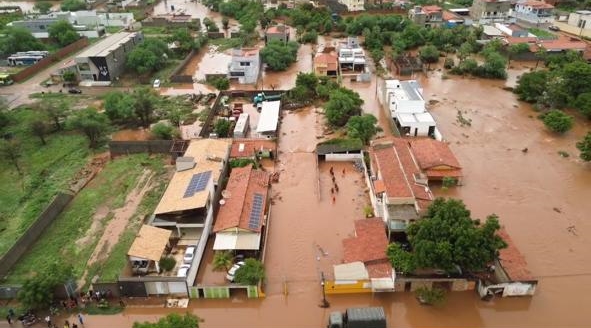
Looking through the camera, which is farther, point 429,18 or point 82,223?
point 429,18

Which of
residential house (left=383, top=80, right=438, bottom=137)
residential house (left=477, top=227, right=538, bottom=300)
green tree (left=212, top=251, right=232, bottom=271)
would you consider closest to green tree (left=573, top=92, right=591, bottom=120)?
residential house (left=383, top=80, right=438, bottom=137)

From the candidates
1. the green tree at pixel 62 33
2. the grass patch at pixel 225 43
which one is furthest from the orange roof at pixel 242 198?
the green tree at pixel 62 33

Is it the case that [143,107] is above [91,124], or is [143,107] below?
above

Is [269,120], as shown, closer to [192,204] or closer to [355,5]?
[192,204]

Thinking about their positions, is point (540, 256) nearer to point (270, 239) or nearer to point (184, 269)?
point (270, 239)

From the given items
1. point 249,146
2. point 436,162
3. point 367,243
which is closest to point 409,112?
point 436,162

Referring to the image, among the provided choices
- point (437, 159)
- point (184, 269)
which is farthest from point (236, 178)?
point (437, 159)
